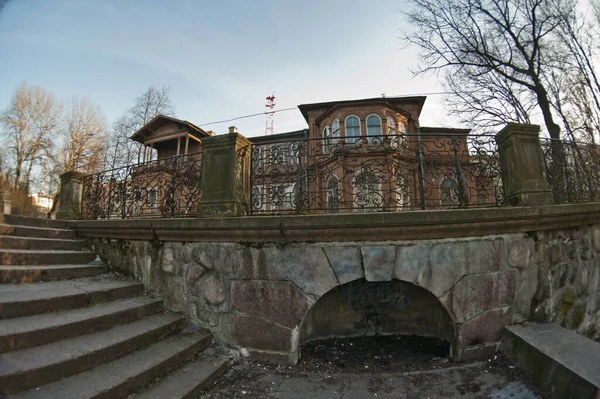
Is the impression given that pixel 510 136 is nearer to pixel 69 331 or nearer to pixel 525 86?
pixel 69 331

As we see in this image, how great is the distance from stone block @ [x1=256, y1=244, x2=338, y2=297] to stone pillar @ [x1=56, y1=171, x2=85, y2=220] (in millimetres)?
5043

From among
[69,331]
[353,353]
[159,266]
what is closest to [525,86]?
[353,353]

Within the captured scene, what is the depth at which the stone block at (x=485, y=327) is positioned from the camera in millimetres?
3068

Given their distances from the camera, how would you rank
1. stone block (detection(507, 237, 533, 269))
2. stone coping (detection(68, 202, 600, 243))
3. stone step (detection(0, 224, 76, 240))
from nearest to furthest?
stone coping (detection(68, 202, 600, 243)) < stone block (detection(507, 237, 533, 269)) < stone step (detection(0, 224, 76, 240))

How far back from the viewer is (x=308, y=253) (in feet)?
10.0

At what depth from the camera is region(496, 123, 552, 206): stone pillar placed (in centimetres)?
338

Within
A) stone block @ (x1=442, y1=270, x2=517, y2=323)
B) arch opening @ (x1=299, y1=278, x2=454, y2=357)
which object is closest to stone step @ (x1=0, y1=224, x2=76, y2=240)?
arch opening @ (x1=299, y1=278, x2=454, y2=357)

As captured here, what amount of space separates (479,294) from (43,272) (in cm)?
521

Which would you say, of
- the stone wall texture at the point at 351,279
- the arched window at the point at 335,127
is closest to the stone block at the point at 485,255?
the stone wall texture at the point at 351,279

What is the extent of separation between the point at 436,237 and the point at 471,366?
4.61ft

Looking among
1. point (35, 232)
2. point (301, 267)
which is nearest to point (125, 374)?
point (301, 267)

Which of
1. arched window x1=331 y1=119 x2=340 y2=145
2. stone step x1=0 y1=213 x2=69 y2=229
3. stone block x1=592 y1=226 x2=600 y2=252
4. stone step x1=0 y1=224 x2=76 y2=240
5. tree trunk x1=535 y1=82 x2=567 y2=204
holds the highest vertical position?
arched window x1=331 y1=119 x2=340 y2=145

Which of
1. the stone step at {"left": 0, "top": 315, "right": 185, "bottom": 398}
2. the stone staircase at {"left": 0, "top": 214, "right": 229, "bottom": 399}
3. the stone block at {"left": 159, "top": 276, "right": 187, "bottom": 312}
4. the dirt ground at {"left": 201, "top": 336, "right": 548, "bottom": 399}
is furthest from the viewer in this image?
the stone block at {"left": 159, "top": 276, "right": 187, "bottom": 312}

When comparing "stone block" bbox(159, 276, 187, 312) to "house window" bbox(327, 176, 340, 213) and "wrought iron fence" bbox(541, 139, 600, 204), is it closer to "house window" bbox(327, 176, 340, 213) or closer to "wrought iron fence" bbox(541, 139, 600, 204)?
"house window" bbox(327, 176, 340, 213)
